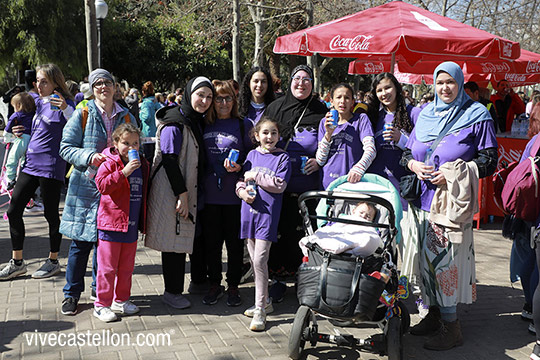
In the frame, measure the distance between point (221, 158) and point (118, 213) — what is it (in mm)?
1054

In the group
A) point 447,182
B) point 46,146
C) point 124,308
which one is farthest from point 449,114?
point 46,146

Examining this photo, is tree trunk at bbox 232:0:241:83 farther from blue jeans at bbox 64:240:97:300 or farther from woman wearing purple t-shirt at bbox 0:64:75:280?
blue jeans at bbox 64:240:97:300

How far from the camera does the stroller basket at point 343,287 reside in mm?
3555

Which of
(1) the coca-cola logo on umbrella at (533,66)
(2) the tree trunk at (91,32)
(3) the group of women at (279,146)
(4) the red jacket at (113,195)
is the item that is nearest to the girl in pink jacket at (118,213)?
(4) the red jacket at (113,195)

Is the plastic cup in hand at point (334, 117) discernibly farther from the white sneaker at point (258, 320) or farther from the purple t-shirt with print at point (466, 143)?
the white sneaker at point (258, 320)

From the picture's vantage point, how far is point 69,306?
4.68 meters

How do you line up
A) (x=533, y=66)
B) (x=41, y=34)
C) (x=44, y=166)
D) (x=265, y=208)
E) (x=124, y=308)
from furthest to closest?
(x=41, y=34), (x=533, y=66), (x=44, y=166), (x=124, y=308), (x=265, y=208)

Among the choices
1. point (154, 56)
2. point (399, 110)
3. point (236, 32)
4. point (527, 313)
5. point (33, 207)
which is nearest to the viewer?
point (527, 313)

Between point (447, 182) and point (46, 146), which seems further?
point (46, 146)

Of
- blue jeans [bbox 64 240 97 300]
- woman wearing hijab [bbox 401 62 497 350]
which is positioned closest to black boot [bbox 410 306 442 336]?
woman wearing hijab [bbox 401 62 497 350]

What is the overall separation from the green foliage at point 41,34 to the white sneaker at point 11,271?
16176mm

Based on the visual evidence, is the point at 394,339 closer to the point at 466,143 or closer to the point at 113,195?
the point at 466,143

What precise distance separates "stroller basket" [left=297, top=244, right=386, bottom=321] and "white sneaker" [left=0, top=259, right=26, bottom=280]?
3.47 meters

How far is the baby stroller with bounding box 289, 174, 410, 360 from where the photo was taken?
3.57m
